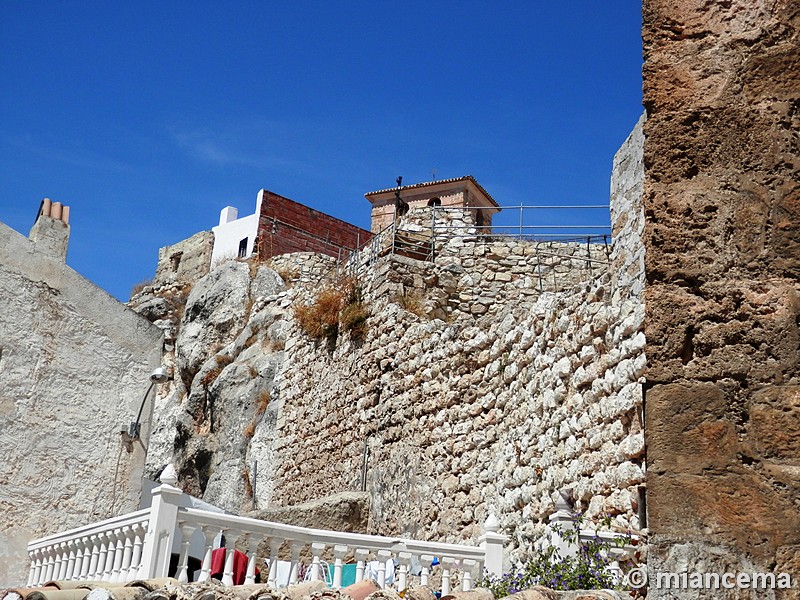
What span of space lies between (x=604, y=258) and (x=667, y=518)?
48.8 feet

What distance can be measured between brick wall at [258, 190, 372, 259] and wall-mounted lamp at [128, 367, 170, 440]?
47.7 ft

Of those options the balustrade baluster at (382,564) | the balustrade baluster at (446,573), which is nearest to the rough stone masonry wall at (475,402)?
the balustrade baluster at (446,573)

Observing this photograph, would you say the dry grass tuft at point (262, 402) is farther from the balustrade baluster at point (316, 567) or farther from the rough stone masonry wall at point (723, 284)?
the rough stone masonry wall at point (723, 284)

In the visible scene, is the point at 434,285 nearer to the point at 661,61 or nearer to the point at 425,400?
the point at 425,400

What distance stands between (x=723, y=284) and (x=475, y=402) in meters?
9.73

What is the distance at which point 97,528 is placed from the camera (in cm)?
875

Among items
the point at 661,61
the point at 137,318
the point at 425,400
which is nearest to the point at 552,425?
the point at 425,400

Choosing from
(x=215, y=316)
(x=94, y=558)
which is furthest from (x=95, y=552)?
(x=215, y=316)

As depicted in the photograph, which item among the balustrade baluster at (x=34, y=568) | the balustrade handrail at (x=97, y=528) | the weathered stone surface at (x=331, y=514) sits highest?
the weathered stone surface at (x=331, y=514)

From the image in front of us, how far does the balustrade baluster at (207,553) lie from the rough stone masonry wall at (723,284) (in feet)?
18.9

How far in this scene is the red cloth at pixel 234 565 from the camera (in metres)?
7.77

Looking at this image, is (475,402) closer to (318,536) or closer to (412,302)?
(412,302)

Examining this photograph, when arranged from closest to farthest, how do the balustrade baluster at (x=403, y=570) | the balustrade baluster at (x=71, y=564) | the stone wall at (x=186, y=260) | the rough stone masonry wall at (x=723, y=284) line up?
the rough stone masonry wall at (x=723, y=284), the balustrade baluster at (x=403, y=570), the balustrade baluster at (x=71, y=564), the stone wall at (x=186, y=260)

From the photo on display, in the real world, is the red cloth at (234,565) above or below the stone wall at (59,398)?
below
